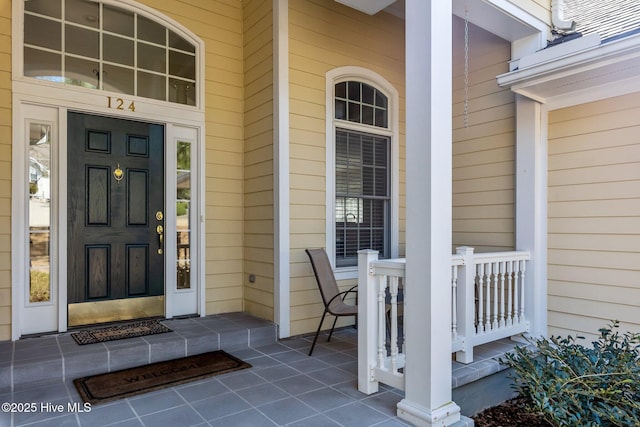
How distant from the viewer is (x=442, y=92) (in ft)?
7.72

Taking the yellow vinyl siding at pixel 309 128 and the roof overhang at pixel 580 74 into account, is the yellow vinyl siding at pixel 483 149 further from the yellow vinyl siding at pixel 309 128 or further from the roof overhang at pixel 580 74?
the yellow vinyl siding at pixel 309 128

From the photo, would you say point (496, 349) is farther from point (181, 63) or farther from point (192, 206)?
point (181, 63)

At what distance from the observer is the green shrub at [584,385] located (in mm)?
2279

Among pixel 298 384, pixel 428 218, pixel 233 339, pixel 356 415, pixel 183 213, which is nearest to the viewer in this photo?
pixel 428 218

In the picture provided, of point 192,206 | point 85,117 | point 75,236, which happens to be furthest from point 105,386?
point 85,117

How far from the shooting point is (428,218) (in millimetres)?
2297

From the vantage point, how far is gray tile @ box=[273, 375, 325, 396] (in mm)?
2764

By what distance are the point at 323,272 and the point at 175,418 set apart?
1.76 m

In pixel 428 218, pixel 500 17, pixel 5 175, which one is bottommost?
pixel 428 218

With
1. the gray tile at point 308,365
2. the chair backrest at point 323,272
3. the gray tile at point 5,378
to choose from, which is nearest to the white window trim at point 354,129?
the chair backrest at point 323,272

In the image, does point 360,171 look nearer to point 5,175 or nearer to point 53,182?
point 53,182

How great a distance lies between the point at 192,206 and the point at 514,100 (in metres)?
3.34

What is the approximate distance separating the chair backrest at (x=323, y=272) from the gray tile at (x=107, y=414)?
1699 mm

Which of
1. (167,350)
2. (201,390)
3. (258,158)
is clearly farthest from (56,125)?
(201,390)
